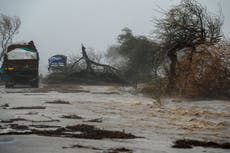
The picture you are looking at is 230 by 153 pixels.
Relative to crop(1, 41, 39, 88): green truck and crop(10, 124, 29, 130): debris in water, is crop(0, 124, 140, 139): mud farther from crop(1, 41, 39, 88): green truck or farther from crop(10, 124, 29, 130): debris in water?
crop(1, 41, 39, 88): green truck

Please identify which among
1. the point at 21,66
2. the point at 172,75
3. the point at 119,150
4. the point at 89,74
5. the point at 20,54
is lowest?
the point at 119,150

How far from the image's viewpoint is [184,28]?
865 inches

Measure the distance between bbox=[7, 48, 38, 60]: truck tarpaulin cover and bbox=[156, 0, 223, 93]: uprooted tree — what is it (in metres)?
11.9

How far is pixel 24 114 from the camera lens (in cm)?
1198

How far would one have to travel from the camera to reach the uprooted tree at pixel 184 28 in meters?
21.8

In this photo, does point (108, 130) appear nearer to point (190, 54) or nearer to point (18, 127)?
point (18, 127)

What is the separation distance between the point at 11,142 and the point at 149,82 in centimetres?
1577

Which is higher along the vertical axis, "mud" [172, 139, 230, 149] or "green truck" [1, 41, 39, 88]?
"green truck" [1, 41, 39, 88]

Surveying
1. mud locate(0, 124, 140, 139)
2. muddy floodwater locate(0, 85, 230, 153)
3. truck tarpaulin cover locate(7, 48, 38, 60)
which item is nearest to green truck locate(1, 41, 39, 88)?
truck tarpaulin cover locate(7, 48, 38, 60)

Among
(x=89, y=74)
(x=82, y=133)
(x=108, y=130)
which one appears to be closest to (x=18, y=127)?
(x=82, y=133)

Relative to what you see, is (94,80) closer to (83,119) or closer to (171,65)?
(171,65)

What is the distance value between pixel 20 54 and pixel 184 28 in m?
13.6

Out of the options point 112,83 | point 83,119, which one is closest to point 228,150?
point 83,119

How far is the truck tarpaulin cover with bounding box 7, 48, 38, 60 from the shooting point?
30.7 metres
